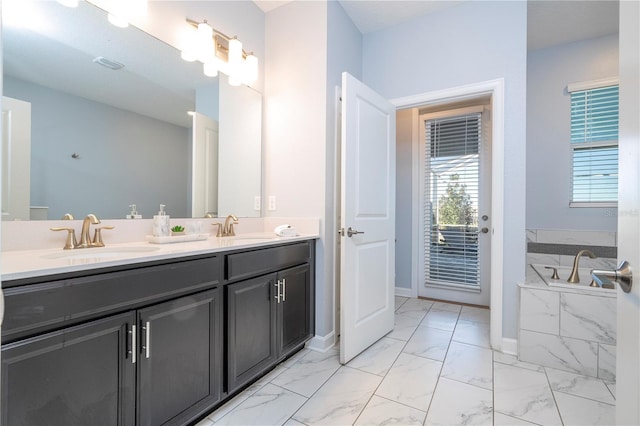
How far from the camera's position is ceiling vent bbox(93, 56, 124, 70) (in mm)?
1580

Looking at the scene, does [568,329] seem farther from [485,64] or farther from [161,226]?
[161,226]

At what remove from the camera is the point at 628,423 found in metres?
0.70

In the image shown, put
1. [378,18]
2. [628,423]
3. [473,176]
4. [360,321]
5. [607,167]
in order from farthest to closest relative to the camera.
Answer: [473,176], [607,167], [378,18], [360,321], [628,423]

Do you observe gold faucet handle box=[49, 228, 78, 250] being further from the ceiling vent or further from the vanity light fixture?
the vanity light fixture

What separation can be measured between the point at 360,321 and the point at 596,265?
7.46 feet

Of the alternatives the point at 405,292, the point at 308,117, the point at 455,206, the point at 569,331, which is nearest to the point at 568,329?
the point at 569,331

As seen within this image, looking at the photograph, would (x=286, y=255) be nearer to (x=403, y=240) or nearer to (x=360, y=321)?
A: (x=360, y=321)

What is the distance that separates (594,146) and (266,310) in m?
3.33

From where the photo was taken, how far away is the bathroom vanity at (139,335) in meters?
0.94

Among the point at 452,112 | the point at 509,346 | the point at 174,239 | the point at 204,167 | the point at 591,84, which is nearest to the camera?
the point at 174,239

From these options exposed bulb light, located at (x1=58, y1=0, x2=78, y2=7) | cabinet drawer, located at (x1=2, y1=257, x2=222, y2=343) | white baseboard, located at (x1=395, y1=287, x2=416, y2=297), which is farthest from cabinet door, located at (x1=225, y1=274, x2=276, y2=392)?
white baseboard, located at (x1=395, y1=287, x2=416, y2=297)

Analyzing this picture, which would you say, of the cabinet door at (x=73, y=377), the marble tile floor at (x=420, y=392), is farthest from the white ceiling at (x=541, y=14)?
the marble tile floor at (x=420, y=392)

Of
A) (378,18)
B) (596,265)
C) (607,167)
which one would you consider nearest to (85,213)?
(378,18)

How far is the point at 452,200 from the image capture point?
3383 millimetres
